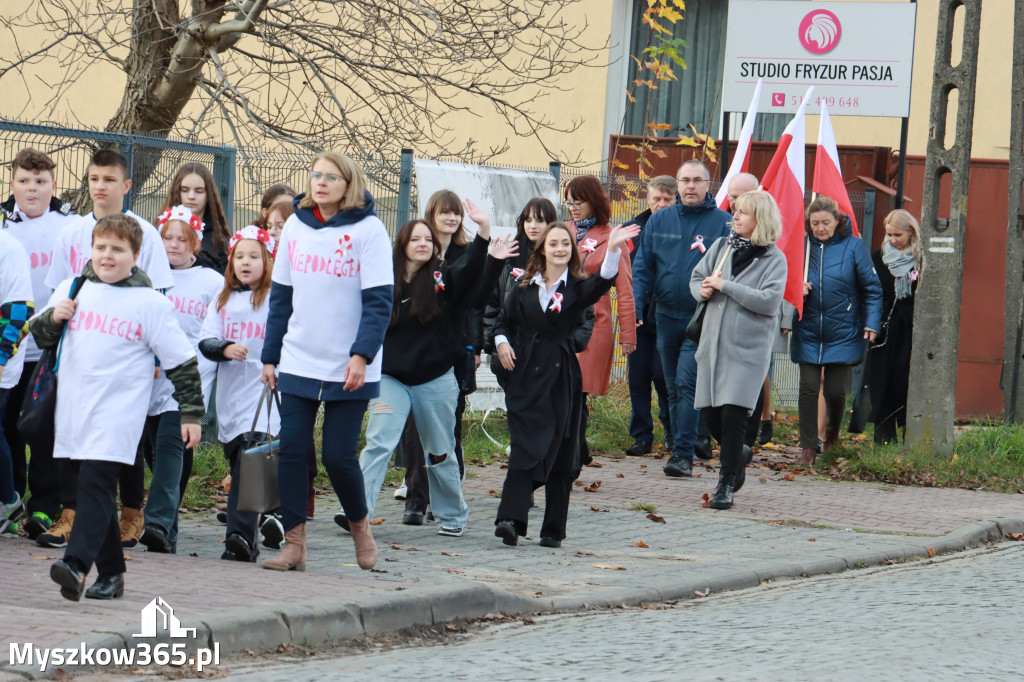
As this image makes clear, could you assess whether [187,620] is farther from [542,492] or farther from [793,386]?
[793,386]

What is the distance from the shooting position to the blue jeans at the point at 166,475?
287 inches

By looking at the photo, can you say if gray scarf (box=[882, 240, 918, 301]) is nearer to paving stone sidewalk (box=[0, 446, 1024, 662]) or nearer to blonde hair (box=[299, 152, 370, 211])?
paving stone sidewalk (box=[0, 446, 1024, 662])

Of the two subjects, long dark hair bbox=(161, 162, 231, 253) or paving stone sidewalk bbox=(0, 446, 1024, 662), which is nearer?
paving stone sidewalk bbox=(0, 446, 1024, 662)

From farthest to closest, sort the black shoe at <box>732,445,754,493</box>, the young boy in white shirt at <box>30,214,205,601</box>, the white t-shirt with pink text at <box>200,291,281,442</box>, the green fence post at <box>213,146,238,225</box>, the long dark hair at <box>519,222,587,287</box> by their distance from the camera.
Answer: the green fence post at <box>213,146,238,225</box>
the black shoe at <box>732,445,754,493</box>
the long dark hair at <box>519,222,587,287</box>
the white t-shirt with pink text at <box>200,291,281,442</box>
the young boy in white shirt at <box>30,214,205,601</box>

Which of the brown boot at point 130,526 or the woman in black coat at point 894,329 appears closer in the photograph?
the brown boot at point 130,526

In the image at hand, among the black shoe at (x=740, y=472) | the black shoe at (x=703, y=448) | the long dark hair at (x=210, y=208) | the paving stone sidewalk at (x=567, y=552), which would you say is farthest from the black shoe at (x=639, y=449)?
the long dark hair at (x=210, y=208)

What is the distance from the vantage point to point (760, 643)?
598 cm

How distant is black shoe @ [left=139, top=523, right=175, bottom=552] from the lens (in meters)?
7.22

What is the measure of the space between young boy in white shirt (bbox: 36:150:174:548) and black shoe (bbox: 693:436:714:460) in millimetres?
5379

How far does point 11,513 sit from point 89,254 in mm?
1433

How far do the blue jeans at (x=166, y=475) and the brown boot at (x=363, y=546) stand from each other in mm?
963

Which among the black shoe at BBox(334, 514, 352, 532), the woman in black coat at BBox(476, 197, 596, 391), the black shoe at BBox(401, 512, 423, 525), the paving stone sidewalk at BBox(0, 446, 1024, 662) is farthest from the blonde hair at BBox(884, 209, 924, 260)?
the black shoe at BBox(334, 514, 352, 532)

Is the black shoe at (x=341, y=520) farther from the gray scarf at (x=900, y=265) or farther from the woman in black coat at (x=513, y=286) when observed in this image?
the gray scarf at (x=900, y=265)

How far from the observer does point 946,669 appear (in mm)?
5504
